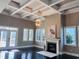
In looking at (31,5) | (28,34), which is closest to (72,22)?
(31,5)

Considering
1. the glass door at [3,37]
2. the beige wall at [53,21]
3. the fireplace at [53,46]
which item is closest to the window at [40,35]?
the beige wall at [53,21]

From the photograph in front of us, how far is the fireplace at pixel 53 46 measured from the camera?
7.56 metres

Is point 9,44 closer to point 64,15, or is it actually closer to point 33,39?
point 33,39

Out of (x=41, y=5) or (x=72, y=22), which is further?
(x=72, y=22)

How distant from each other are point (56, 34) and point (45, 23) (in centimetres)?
198

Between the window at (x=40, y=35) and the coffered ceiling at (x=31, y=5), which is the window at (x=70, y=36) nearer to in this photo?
the coffered ceiling at (x=31, y=5)

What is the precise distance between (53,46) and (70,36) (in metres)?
Answer: 1.66

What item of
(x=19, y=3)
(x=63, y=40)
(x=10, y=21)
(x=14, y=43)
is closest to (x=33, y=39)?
(x=14, y=43)

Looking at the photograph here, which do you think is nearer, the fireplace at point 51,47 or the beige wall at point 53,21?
the beige wall at point 53,21

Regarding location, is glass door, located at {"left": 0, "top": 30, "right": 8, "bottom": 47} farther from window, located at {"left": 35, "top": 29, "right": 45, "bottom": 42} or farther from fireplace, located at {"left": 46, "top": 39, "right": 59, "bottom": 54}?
fireplace, located at {"left": 46, "top": 39, "right": 59, "bottom": 54}

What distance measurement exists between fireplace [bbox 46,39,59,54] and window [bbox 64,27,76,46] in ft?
2.57

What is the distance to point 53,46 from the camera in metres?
8.01

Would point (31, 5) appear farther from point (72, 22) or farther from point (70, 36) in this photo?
point (70, 36)

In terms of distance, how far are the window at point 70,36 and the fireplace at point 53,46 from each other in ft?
2.57
